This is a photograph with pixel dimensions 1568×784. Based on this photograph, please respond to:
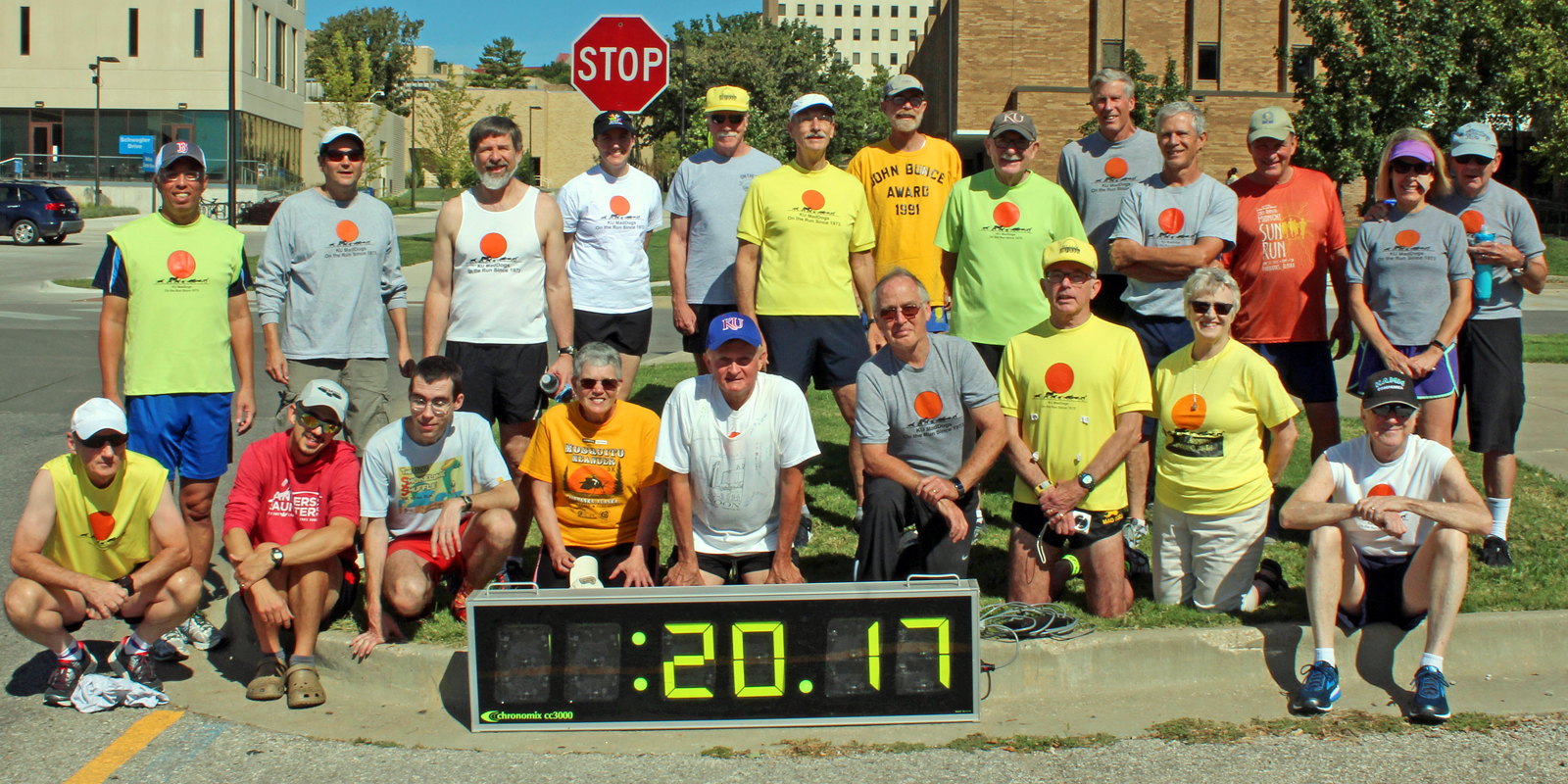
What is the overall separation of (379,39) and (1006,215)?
117832mm

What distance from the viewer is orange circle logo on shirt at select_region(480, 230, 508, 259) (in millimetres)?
5945

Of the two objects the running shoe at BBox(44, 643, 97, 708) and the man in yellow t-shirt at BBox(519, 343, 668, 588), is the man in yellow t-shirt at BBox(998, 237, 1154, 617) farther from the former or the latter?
the running shoe at BBox(44, 643, 97, 708)

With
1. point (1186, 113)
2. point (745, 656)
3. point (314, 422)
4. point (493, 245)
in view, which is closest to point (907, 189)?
point (1186, 113)

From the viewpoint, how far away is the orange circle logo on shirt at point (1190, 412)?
5.16m

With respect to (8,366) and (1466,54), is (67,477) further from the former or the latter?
(1466,54)

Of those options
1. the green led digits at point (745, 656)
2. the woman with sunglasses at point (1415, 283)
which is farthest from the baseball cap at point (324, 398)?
the woman with sunglasses at point (1415, 283)

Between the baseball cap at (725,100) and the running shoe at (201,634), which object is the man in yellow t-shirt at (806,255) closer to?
the baseball cap at (725,100)

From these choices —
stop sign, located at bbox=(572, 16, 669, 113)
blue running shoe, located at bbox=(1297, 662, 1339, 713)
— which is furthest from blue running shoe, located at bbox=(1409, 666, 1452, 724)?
stop sign, located at bbox=(572, 16, 669, 113)

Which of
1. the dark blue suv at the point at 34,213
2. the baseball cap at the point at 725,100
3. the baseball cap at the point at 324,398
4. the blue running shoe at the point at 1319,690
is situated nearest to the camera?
the blue running shoe at the point at 1319,690

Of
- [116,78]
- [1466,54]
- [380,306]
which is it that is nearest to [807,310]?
[380,306]

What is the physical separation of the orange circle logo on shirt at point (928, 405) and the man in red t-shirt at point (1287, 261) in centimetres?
187

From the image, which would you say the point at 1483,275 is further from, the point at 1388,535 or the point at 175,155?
the point at 175,155

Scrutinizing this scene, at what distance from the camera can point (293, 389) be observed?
19.6 feet

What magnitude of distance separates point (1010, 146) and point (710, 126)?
64.5 inches
